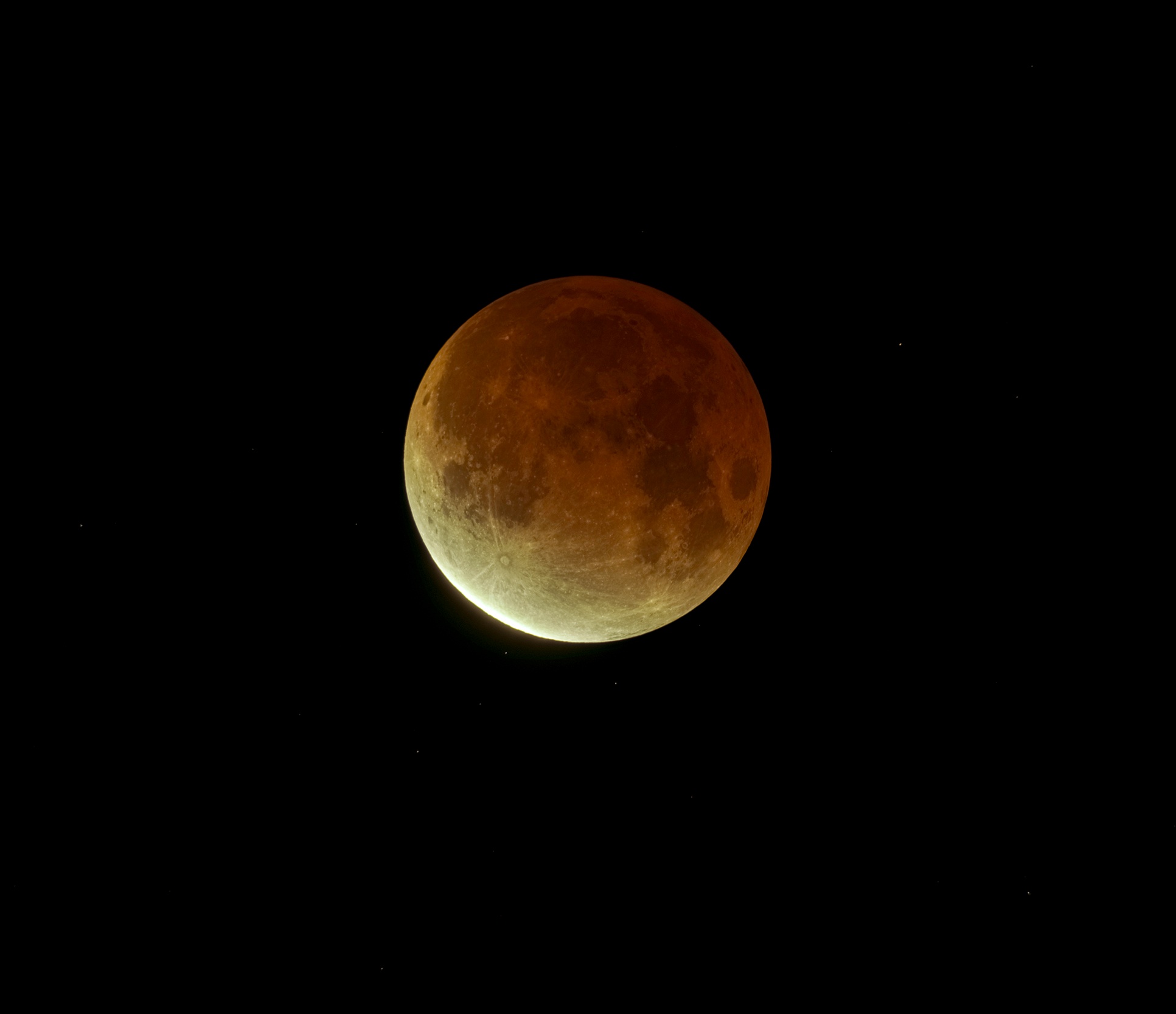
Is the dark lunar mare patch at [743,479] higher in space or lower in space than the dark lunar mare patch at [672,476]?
higher

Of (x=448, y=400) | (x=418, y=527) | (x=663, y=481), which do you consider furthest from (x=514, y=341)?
(x=418, y=527)

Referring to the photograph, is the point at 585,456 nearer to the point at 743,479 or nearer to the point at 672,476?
the point at 672,476

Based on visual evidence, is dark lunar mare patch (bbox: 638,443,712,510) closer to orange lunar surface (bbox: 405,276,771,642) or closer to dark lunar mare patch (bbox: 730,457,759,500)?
orange lunar surface (bbox: 405,276,771,642)

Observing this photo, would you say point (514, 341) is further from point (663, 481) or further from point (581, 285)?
point (663, 481)

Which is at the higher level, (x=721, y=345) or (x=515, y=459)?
(x=721, y=345)

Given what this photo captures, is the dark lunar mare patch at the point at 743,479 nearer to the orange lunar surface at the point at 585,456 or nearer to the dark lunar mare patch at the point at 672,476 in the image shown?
the orange lunar surface at the point at 585,456

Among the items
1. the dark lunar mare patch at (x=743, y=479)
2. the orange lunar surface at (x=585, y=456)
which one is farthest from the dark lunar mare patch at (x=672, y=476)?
the dark lunar mare patch at (x=743, y=479)

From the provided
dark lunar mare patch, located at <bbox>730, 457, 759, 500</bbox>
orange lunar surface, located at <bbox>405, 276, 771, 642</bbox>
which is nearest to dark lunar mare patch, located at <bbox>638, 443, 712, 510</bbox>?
orange lunar surface, located at <bbox>405, 276, 771, 642</bbox>

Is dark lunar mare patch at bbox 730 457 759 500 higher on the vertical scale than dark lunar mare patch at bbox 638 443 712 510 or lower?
higher
